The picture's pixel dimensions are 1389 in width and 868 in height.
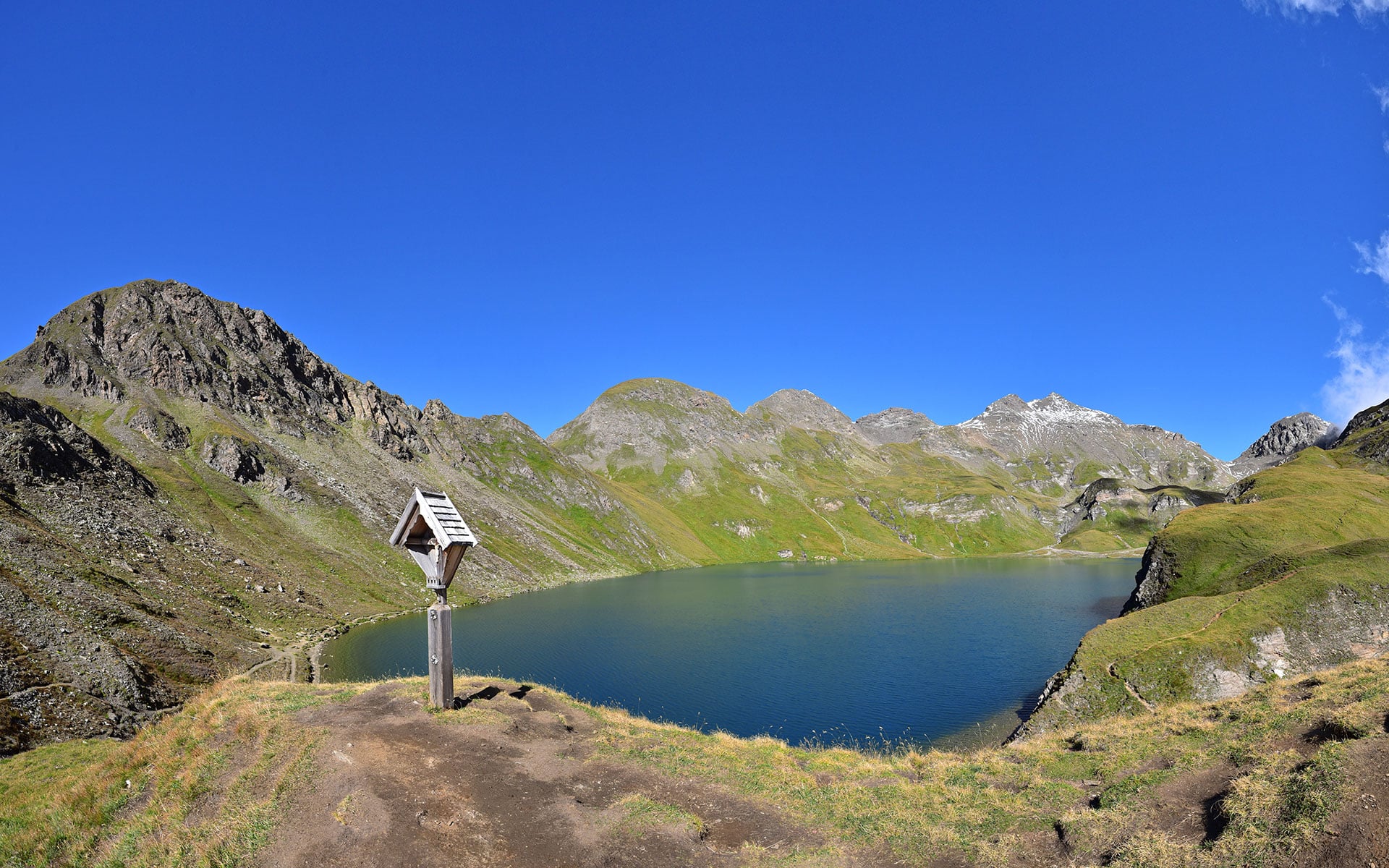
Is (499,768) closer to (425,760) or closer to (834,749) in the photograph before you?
(425,760)

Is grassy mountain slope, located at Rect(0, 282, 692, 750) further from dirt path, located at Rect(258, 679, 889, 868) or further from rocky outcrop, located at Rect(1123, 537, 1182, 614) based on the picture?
rocky outcrop, located at Rect(1123, 537, 1182, 614)

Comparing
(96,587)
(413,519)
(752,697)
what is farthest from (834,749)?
(96,587)

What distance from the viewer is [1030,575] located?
166750 mm

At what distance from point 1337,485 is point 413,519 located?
104344 millimetres

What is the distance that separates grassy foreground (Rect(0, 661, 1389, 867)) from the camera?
492 inches

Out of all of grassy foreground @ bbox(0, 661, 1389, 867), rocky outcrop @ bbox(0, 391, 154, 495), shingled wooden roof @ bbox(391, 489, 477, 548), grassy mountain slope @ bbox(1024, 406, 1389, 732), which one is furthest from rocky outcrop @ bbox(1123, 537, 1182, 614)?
rocky outcrop @ bbox(0, 391, 154, 495)

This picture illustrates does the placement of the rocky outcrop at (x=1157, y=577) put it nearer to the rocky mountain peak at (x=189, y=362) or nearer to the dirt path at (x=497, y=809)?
the dirt path at (x=497, y=809)

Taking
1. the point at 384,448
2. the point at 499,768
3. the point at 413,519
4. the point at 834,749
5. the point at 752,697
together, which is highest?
the point at 384,448

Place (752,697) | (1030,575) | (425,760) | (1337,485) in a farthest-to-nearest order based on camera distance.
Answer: (1030,575)
(1337,485)
(752,697)
(425,760)

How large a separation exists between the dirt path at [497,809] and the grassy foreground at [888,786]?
334 millimetres

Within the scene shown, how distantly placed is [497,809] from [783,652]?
63076 millimetres

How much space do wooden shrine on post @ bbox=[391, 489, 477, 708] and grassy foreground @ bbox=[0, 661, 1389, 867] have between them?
1.47 metres

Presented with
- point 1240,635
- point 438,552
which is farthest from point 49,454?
point 1240,635

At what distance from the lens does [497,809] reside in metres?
14.3
